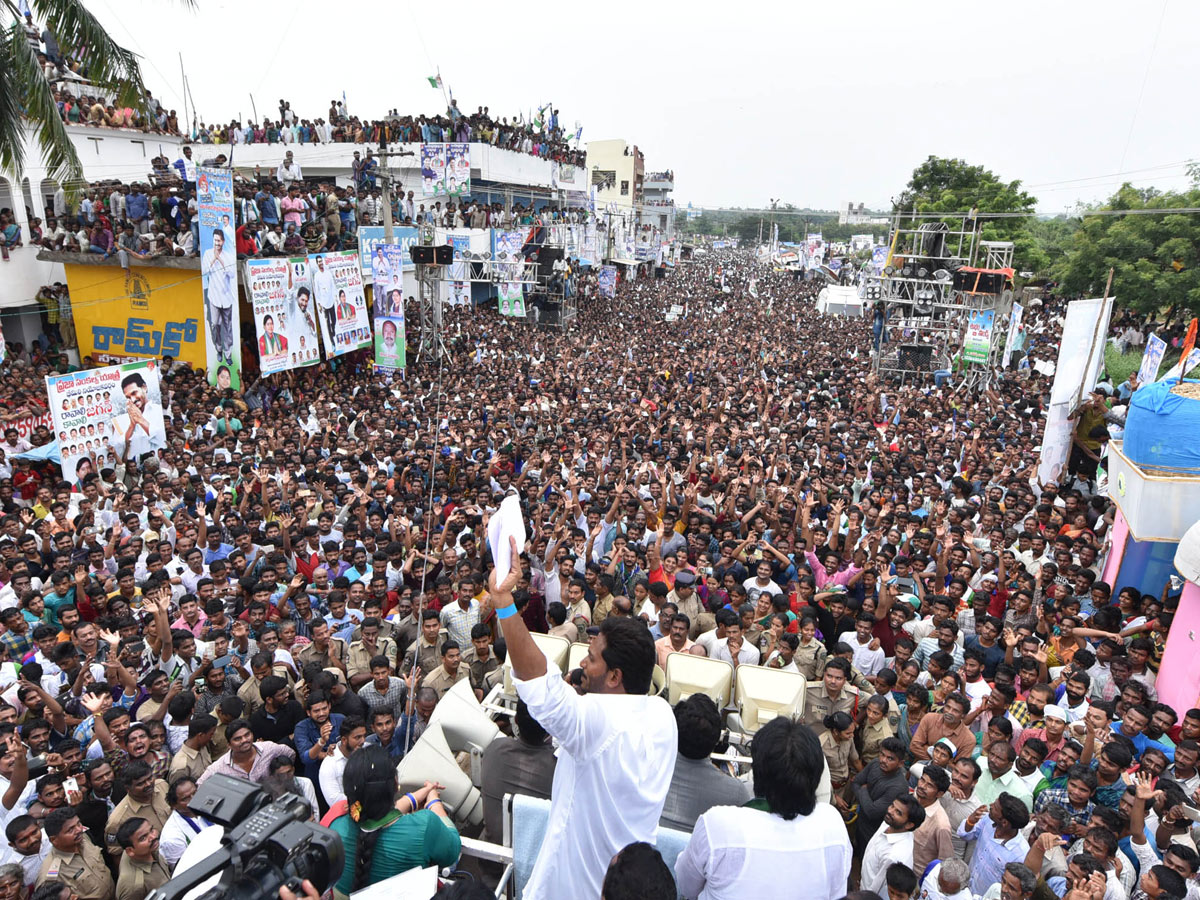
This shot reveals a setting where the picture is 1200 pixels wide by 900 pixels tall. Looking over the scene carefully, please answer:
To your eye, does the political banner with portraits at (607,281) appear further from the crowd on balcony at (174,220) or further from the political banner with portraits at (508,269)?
the crowd on balcony at (174,220)

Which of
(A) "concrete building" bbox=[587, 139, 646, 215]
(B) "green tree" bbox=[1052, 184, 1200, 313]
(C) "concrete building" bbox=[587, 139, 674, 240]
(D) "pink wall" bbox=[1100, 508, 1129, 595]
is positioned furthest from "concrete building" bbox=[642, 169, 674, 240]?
(D) "pink wall" bbox=[1100, 508, 1129, 595]

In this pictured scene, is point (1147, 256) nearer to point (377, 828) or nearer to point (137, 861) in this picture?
point (377, 828)

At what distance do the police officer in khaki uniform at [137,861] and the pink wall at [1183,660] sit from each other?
5.87 metres

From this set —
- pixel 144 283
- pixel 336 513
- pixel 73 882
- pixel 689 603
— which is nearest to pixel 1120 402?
pixel 689 603

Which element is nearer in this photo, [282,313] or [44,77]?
[44,77]

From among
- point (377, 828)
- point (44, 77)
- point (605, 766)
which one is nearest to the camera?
point (605, 766)

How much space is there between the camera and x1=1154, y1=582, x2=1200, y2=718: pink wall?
4.80 m

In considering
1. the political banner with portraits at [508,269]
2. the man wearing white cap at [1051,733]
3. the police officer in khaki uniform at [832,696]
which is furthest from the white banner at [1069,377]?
the political banner with portraits at [508,269]

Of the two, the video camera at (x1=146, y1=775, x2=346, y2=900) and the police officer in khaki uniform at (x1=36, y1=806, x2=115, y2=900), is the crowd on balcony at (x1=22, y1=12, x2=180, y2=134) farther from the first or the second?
the video camera at (x1=146, y1=775, x2=346, y2=900)

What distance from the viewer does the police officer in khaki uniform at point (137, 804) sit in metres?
3.48

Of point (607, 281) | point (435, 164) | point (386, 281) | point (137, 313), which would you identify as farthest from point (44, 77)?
point (607, 281)

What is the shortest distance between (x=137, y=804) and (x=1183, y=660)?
6.20m

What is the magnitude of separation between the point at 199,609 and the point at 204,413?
250 inches

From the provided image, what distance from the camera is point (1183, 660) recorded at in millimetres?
4938
